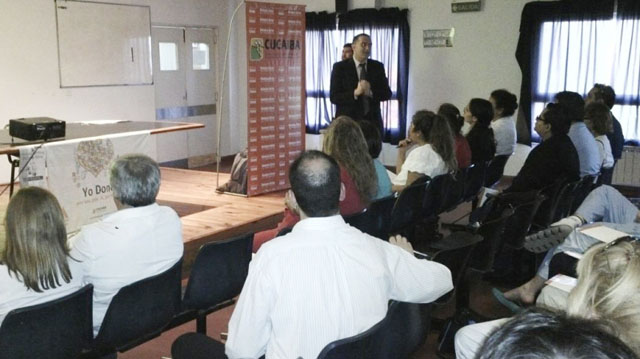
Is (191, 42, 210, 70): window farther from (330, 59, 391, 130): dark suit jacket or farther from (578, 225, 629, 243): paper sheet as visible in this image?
(578, 225, 629, 243): paper sheet

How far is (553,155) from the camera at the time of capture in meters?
4.56

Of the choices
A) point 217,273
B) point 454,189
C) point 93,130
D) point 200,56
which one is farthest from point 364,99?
point 200,56

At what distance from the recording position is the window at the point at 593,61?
7520 millimetres

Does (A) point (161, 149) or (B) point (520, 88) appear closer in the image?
(B) point (520, 88)

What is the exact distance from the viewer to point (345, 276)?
1.84 m

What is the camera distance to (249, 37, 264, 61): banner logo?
674cm

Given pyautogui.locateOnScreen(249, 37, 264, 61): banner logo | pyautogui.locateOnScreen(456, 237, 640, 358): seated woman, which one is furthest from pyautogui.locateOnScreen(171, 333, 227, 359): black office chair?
pyautogui.locateOnScreen(249, 37, 264, 61): banner logo

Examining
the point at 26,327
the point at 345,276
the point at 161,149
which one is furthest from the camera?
the point at 161,149

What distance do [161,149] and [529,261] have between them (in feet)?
20.3

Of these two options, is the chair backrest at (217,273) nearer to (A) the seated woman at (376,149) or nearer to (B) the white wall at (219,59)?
(A) the seated woman at (376,149)

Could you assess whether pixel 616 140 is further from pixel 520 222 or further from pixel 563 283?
pixel 563 283

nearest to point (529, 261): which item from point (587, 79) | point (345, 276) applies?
point (345, 276)

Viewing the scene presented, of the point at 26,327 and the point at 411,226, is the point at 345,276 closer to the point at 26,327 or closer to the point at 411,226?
the point at 26,327

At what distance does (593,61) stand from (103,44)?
622 centimetres
